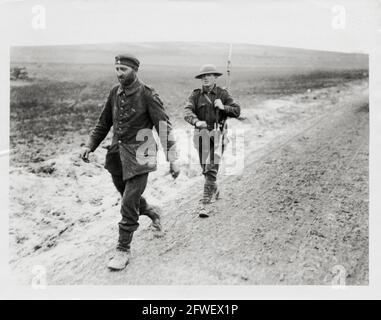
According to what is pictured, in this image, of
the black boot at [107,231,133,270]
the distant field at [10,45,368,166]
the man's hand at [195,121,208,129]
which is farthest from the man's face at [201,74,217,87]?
the black boot at [107,231,133,270]

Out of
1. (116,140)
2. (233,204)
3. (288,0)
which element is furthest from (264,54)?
(116,140)

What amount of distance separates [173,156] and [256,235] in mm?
926

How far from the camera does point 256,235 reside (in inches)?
145

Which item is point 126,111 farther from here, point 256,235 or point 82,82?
point 256,235

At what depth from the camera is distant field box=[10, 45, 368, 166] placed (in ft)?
13.6

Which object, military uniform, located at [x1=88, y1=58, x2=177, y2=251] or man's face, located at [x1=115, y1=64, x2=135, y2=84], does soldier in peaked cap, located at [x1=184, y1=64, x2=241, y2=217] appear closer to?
military uniform, located at [x1=88, y1=58, x2=177, y2=251]

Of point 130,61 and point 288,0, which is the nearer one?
point 130,61

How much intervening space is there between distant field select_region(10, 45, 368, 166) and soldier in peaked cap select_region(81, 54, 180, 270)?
37.7 inches

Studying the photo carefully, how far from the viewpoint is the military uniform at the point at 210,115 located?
3895mm

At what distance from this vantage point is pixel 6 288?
3.85 meters

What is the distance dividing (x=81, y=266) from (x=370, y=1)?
3198 mm

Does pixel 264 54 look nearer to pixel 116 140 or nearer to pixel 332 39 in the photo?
pixel 332 39

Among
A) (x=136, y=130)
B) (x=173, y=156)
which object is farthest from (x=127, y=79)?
(x=173, y=156)
